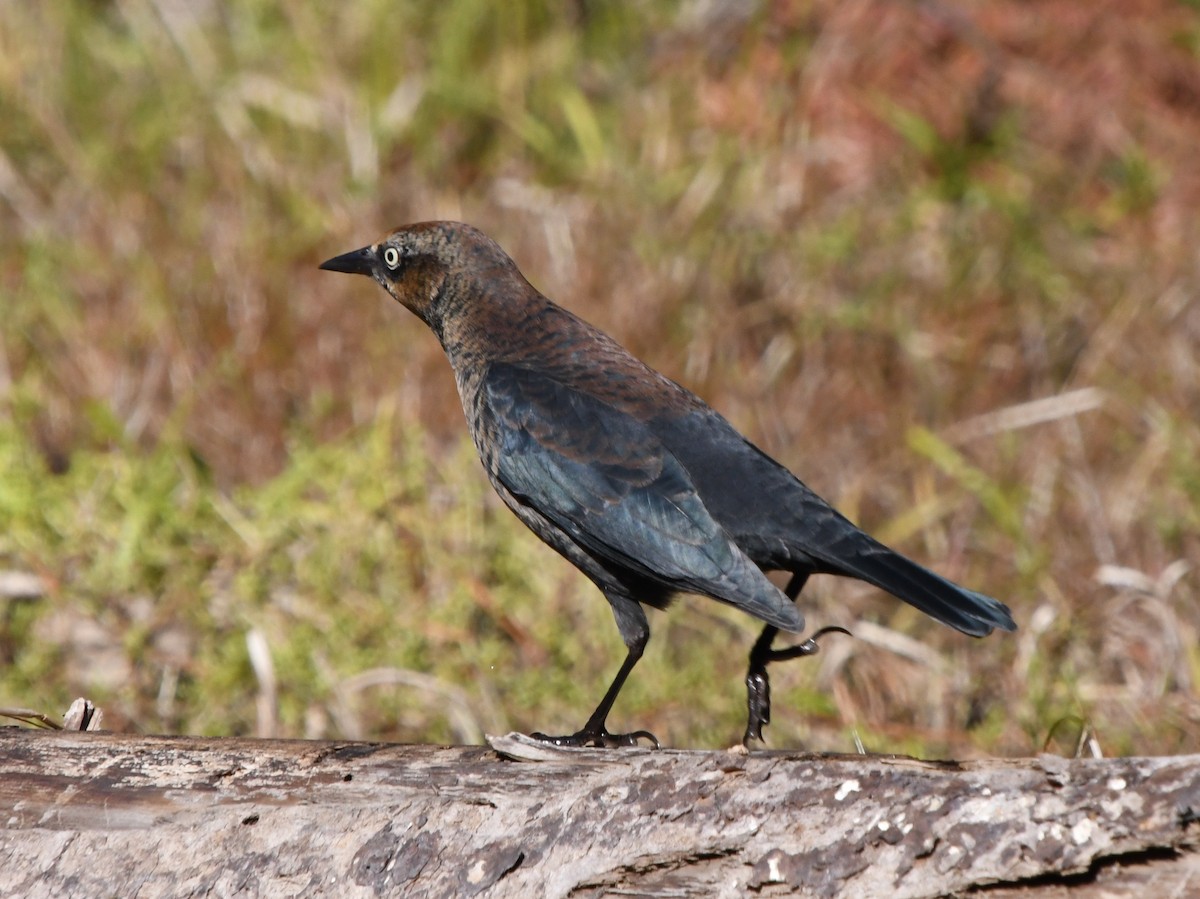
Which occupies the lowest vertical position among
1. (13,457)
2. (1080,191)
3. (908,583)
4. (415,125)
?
(908,583)

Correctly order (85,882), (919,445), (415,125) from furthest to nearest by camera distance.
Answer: (415,125) → (919,445) → (85,882)

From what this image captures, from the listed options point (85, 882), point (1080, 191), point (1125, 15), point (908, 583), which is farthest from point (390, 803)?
point (1125, 15)

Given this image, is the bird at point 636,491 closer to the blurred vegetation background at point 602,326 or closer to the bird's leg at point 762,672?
the bird's leg at point 762,672

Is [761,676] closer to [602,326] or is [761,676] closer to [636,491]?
[636,491]

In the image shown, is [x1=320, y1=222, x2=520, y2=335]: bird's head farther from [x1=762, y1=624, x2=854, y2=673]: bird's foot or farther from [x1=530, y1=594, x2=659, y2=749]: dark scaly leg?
[x1=762, y1=624, x2=854, y2=673]: bird's foot

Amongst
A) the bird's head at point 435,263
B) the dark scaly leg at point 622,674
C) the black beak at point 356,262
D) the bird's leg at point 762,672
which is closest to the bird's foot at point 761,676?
the bird's leg at point 762,672

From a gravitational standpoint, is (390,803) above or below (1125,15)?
below

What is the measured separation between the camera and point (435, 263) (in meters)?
4.22

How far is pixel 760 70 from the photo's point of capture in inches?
320

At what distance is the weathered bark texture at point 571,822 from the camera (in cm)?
231

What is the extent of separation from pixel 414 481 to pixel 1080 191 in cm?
406

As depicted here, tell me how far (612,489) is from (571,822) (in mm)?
1172

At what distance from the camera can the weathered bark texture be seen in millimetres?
2312

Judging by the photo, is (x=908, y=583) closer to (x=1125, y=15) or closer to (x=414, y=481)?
(x=414, y=481)
